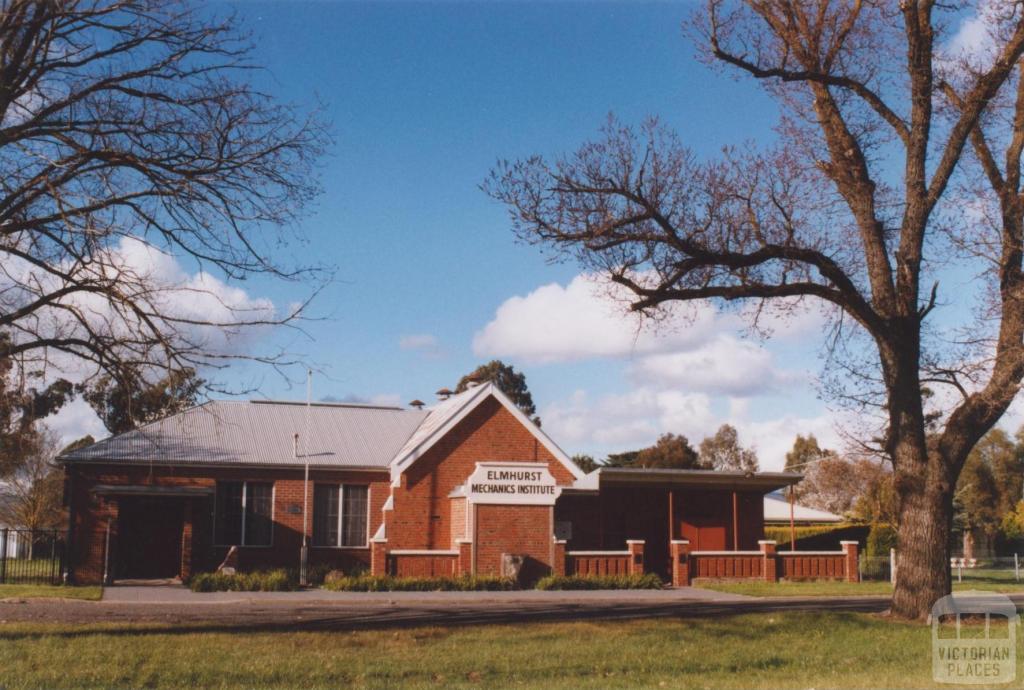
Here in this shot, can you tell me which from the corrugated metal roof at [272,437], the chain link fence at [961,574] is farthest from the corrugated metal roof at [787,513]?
the corrugated metal roof at [272,437]

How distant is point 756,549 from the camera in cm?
3853

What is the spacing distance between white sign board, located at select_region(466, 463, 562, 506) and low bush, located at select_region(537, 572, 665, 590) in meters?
2.39

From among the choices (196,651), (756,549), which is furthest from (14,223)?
(756,549)

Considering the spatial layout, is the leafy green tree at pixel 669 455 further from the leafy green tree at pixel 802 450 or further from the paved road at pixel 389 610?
the paved road at pixel 389 610

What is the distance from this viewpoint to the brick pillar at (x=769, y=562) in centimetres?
3394

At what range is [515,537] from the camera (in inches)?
1211

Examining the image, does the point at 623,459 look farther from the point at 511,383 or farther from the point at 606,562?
the point at 606,562

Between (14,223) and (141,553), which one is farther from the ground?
(14,223)

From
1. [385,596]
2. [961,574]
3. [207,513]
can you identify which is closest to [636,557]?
[385,596]

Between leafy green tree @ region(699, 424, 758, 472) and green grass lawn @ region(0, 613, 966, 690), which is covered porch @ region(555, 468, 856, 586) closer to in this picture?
green grass lawn @ region(0, 613, 966, 690)

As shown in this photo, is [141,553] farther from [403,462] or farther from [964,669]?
[964,669]

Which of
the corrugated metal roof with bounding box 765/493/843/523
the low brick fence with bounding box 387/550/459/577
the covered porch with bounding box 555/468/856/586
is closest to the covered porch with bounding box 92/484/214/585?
the low brick fence with bounding box 387/550/459/577

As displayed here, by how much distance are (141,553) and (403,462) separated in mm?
8469

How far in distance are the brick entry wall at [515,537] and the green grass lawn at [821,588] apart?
5.31 m
